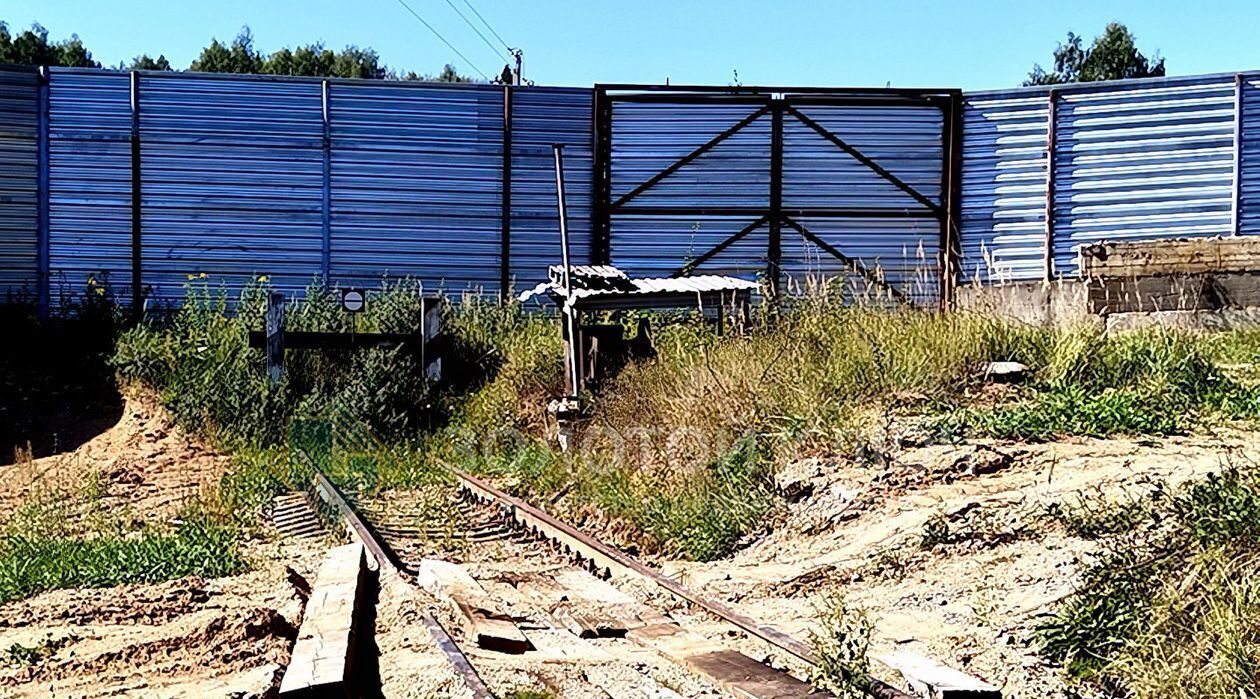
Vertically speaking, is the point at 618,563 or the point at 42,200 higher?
the point at 42,200

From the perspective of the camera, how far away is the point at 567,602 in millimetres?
7004

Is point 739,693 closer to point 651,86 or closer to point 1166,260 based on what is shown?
point 1166,260

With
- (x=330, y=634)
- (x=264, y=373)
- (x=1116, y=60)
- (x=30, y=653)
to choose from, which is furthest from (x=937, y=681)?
(x=1116, y=60)

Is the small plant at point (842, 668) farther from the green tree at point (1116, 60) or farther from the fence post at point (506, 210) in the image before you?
the green tree at point (1116, 60)

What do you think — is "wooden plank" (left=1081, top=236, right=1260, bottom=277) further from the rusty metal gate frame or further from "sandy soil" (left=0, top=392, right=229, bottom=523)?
"sandy soil" (left=0, top=392, right=229, bottom=523)

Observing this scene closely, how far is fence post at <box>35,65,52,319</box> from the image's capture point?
20.5 meters

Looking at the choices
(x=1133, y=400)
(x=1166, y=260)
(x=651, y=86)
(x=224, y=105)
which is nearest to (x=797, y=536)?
(x=1133, y=400)

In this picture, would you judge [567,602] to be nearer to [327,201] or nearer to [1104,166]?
[327,201]

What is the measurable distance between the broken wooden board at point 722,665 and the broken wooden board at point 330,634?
1336 mm

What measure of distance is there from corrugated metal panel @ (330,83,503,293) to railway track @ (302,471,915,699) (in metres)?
9.87

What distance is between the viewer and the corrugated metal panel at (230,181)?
68.5 feet

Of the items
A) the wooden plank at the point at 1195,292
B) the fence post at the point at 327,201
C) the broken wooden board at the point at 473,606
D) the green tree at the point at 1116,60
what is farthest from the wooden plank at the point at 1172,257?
the green tree at the point at 1116,60

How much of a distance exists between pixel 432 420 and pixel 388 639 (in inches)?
404

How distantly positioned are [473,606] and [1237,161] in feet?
57.0
